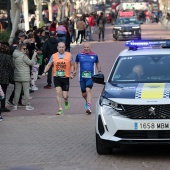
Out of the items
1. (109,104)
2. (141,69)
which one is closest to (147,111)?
(109,104)

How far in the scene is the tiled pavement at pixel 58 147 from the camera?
1046cm

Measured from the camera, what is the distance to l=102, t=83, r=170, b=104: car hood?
10.4 metres

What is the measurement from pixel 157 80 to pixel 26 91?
6200mm

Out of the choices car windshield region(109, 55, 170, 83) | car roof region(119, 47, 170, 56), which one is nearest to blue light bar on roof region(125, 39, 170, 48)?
car roof region(119, 47, 170, 56)

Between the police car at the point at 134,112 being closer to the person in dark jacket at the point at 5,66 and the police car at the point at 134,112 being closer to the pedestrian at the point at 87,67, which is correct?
the pedestrian at the point at 87,67

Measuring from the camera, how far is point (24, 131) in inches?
559

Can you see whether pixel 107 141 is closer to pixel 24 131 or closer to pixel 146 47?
pixel 146 47

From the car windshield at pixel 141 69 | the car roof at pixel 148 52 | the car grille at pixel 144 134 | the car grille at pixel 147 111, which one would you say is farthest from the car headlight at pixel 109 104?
the car roof at pixel 148 52

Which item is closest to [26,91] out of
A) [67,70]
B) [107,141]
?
[67,70]

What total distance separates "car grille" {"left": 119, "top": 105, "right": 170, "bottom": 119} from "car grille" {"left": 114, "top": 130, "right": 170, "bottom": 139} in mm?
199

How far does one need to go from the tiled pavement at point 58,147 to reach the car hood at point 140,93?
0.89 metres

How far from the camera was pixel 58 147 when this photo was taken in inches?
477

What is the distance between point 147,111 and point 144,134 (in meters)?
0.33

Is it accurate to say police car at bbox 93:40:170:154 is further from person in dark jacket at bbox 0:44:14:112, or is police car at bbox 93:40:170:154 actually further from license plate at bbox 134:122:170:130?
person in dark jacket at bbox 0:44:14:112
